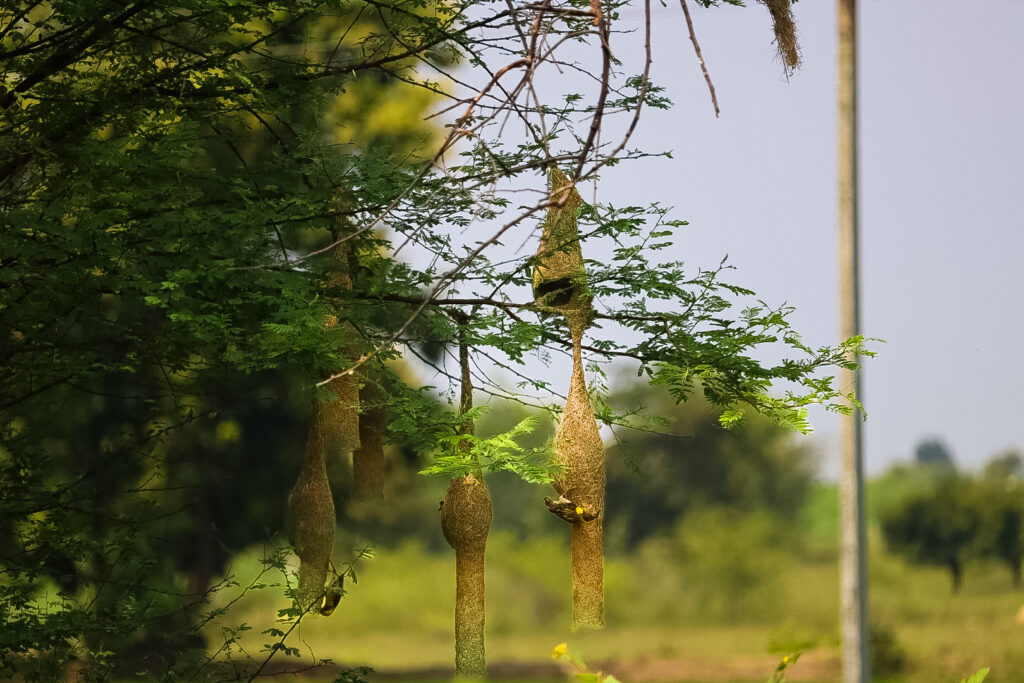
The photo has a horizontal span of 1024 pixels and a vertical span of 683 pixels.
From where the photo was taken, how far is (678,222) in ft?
12.3

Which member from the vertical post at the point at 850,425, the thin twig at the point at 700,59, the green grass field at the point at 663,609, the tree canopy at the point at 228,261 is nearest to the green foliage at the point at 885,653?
the green grass field at the point at 663,609

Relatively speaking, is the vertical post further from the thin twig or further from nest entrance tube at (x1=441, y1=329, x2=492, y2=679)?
the thin twig

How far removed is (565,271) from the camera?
3295mm

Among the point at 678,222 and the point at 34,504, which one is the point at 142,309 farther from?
the point at 678,222

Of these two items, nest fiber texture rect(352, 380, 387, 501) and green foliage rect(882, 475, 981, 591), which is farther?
green foliage rect(882, 475, 981, 591)

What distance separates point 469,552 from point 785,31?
2.03 meters

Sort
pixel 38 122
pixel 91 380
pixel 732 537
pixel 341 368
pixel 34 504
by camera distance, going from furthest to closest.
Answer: pixel 732 537
pixel 91 380
pixel 34 504
pixel 38 122
pixel 341 368

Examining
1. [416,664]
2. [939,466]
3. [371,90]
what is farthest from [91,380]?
[939,466]

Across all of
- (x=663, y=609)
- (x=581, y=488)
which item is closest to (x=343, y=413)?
(x=581, y=488)

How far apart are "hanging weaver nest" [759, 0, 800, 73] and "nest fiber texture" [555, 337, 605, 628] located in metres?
1.47

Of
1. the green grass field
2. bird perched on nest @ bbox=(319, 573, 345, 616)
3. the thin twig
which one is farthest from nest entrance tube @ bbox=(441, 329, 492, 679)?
the green grass field

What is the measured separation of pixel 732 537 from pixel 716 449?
875 millimetres

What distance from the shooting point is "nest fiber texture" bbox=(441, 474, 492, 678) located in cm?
332

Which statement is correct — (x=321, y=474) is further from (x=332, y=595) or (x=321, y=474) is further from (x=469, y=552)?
(x=469, y=552)
